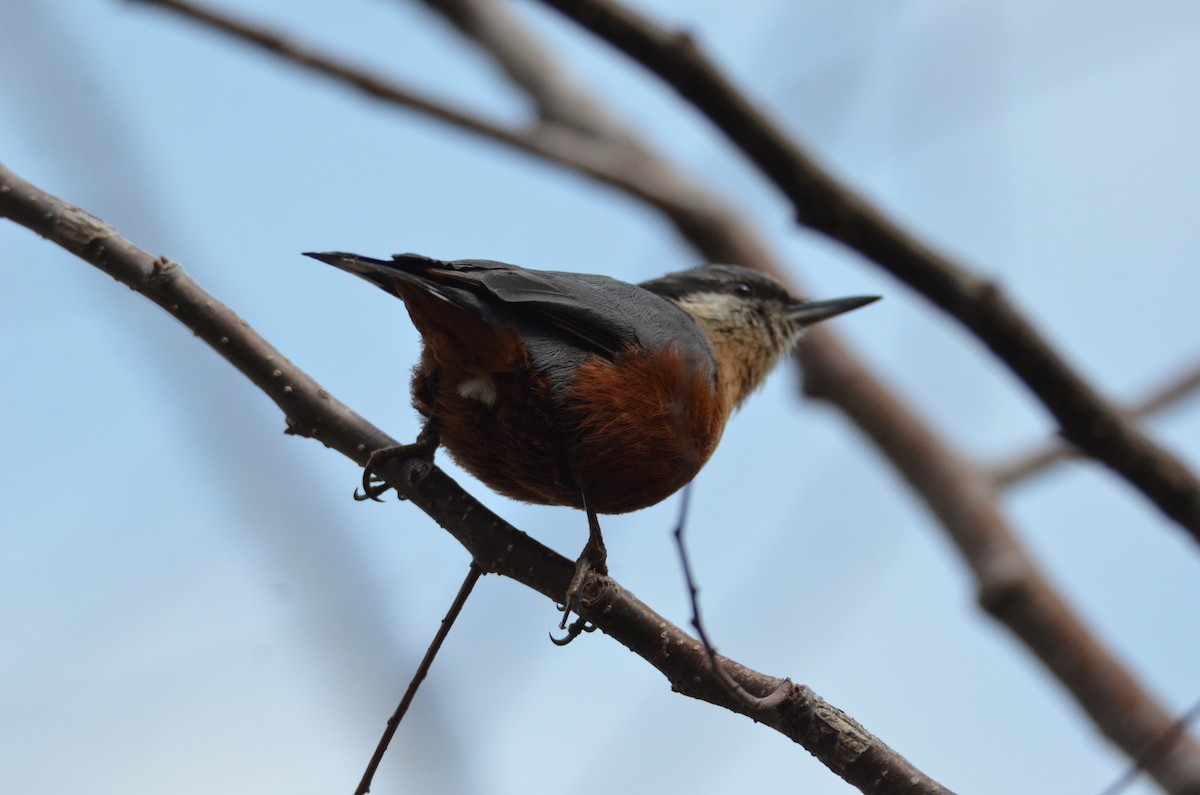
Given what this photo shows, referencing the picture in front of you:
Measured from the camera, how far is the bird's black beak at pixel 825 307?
552cm

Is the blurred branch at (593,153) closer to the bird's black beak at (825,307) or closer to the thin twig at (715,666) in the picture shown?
the bird's black beak at (825,307)

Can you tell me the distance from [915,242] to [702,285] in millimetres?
1484

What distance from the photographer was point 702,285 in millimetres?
5281

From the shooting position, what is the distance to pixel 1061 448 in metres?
6.99

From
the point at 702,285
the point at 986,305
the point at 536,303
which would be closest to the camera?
the point at 536,303

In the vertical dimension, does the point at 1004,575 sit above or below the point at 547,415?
above

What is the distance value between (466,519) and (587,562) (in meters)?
0.35

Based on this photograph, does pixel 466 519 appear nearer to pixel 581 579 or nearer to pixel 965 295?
pixel 581 579

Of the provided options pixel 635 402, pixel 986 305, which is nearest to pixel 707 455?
pixel 635 402

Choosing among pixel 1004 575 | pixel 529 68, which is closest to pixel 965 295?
pixel 1004 575

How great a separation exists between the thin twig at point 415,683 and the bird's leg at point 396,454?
1.73ft

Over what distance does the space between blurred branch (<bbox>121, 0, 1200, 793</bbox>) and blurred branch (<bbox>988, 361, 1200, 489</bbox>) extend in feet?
1.49

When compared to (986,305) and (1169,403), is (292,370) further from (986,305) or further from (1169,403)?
(1169,403)

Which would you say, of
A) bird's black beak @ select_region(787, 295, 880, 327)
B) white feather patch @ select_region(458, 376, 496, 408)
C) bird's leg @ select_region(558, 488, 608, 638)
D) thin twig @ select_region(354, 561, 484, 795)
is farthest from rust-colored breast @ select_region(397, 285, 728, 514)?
bird's black beak @ select_region(787, 295, 880, 327)
